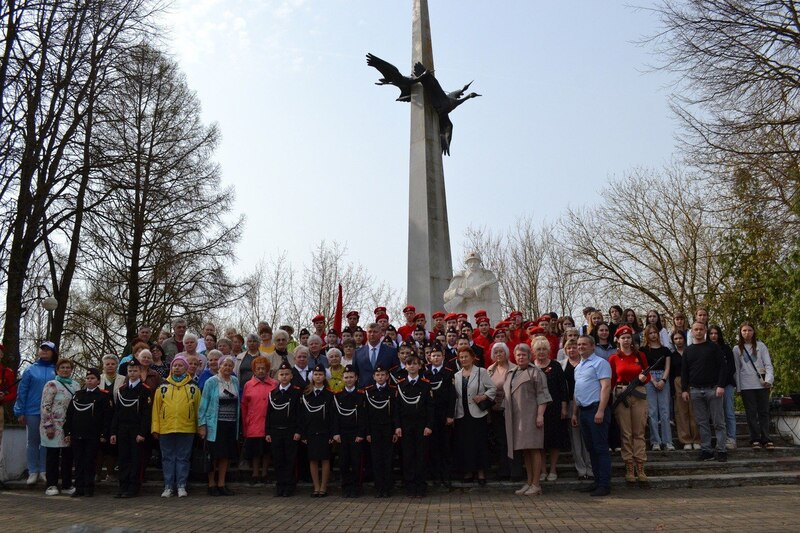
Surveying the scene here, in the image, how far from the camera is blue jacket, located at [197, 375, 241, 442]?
914cm

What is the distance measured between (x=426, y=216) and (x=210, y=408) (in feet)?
27.5

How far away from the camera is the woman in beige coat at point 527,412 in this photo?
8578 mm

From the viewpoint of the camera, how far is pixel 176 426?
900 centimetres

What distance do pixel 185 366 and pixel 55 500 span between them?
2201mm

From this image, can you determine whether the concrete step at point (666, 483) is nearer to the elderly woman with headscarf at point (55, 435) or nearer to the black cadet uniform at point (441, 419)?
the black cadet uniform at point (441, 419)

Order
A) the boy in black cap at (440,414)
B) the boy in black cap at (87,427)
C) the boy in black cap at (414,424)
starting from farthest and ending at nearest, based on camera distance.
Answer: the boy in black cap at (87,427)
the boy in black cap at (440,414)
the boy in black cap at (414,424)

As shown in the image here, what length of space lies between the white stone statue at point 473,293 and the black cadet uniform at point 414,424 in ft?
20.8

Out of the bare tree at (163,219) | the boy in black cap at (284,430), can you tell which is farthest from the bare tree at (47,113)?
the boy in black cap at (284,430)

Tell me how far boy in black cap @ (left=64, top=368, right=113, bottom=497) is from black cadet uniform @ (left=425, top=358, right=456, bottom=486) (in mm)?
4273

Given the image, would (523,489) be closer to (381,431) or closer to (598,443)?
(598,443)

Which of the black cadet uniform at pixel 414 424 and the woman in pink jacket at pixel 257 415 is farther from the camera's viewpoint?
the woman in pink jacket at pixel 257 415

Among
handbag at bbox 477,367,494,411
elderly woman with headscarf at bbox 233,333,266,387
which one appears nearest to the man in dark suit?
elderly woman with headscarf at bbox 233,333,266,387

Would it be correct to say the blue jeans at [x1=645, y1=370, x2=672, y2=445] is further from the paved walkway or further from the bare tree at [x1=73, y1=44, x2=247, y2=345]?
the bare tree at [x1=73, y1=44, x2=247, y2=345]

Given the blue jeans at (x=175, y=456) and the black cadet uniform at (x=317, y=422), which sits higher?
the black cadet uniform at (x=317, y=422)
